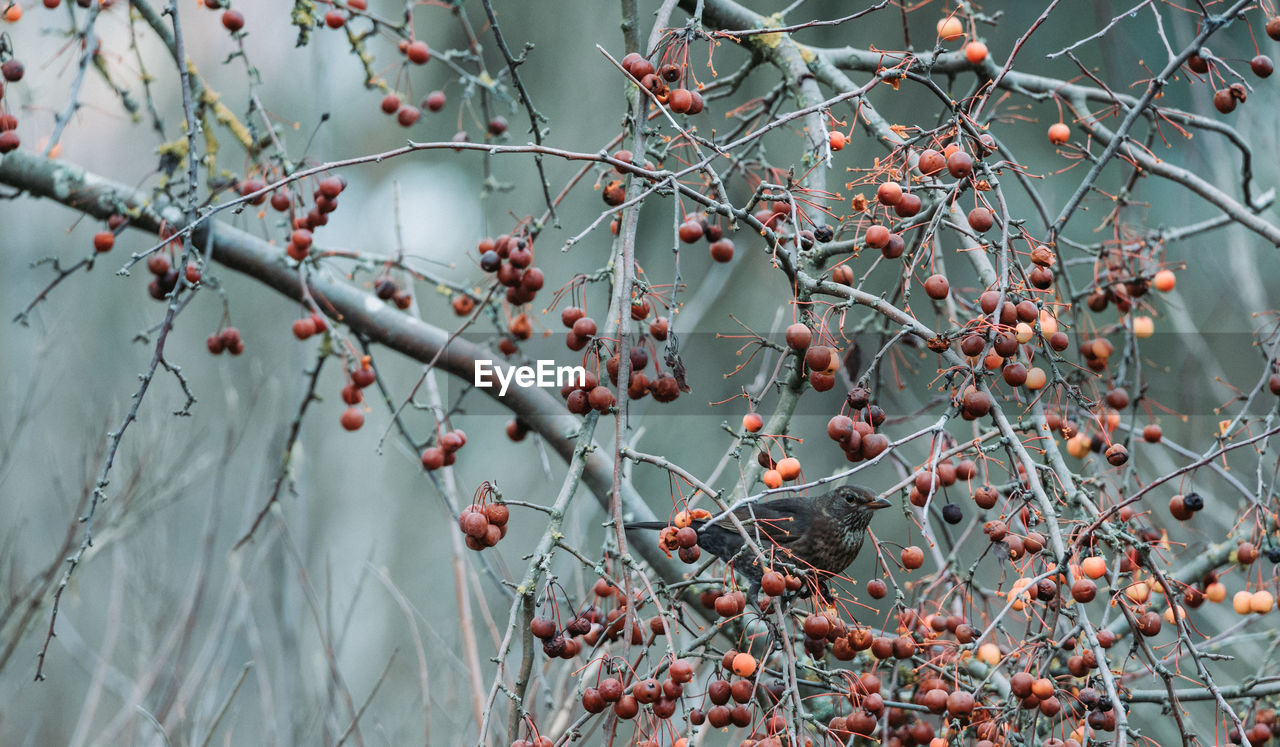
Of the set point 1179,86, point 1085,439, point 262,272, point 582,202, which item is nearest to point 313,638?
point 582,202

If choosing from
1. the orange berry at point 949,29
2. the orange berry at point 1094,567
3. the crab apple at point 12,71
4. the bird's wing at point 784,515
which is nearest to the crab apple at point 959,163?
the orange berry at point 949,29

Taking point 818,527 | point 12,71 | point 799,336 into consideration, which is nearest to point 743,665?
point 799,336

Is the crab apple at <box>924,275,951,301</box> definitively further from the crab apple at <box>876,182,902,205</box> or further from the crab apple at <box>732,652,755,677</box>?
the crab apple at <box>732,652,755,677</box>

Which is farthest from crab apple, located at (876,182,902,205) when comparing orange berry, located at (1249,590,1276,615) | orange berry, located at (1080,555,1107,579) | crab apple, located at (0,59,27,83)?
crab apple, located at (0,59,27,83)

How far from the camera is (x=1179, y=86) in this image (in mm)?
6461

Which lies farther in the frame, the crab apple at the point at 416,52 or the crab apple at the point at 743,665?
the crab apple at the point at 416,52

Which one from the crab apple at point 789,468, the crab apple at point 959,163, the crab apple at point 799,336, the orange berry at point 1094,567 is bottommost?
the orange berry at point 1094,567

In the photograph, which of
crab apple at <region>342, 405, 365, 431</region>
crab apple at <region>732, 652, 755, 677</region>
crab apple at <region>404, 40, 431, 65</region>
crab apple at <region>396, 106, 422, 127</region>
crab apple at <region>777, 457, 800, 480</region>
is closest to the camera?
crab apple at <region>732, 652, 755, 677</region>

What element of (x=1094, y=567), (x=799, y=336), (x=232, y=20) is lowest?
(x=1094, y=567)

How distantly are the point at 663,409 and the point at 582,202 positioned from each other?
7.20 ft

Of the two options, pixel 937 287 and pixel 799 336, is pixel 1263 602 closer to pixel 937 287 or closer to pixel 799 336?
pixel 937 287

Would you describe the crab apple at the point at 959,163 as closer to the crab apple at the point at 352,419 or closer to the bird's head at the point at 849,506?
the bird's head at the point at 849,506

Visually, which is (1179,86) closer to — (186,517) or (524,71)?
(524,71)

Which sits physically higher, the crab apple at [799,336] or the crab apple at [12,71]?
the crab apple at [12,71]
